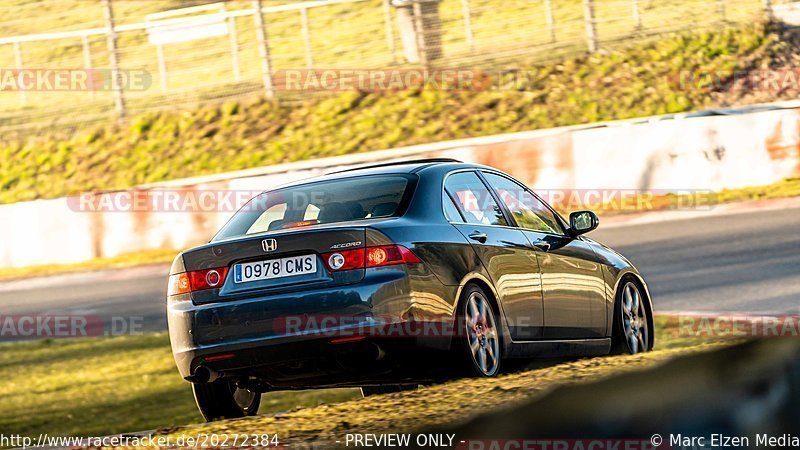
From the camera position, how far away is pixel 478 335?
7004 mm

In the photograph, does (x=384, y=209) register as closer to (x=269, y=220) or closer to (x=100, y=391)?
(x=269, y=220)

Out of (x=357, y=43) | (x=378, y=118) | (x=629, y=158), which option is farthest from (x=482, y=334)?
(x=357, y=43)

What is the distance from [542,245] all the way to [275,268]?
2047 mm

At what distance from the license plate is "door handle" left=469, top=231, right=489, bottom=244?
108 cm

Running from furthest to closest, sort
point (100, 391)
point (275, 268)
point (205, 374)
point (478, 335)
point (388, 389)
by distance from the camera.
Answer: point (100, 391) < point (388, 389) < point (478, 335) < point (205, 374) < point (275, 268)

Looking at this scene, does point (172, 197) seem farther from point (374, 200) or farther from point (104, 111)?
point (374, 200)

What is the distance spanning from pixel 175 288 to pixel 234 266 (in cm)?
41

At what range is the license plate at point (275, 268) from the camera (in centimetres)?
658

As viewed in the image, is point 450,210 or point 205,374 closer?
point 205,374

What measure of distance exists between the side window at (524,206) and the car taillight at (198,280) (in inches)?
81.3

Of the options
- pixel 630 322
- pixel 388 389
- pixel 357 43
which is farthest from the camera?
pixel 357 43

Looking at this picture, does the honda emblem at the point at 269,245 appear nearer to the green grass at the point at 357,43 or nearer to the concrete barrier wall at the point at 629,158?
the concrete barrier wall at the point at 629,158

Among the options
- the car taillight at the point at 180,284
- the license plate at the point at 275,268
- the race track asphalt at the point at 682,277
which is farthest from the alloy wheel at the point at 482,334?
the race track asphalt at the point at 682,277

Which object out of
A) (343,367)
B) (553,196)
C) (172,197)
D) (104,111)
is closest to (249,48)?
(104,111)
